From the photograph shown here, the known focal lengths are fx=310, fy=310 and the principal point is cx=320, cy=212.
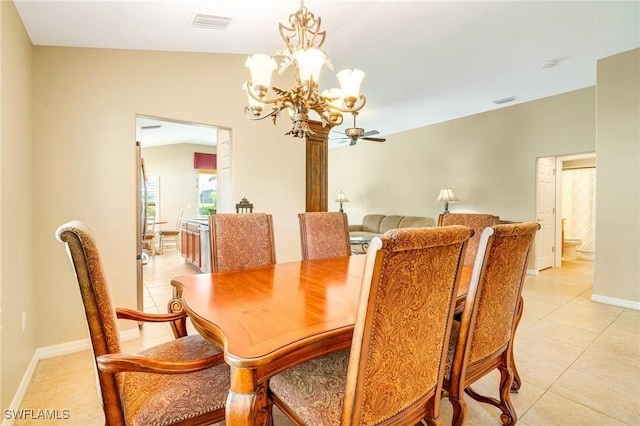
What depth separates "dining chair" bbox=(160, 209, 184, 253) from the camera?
748 centimetres

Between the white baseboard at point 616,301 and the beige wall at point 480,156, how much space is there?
1637mm

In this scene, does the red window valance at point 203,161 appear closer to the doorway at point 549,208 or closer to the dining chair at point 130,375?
the doorway at point 549,208

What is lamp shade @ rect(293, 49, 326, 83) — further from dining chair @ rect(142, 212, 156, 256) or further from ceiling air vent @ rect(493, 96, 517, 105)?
dining chair @ rect(142, 212, 156, 256)

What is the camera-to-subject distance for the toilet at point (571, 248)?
6.47m

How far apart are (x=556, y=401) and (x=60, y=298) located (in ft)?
11.7

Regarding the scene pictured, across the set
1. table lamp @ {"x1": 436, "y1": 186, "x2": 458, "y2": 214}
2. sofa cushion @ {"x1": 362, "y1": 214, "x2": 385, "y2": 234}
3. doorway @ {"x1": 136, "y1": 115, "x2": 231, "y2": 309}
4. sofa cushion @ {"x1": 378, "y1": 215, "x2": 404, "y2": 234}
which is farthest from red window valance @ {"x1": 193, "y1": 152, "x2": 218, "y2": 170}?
table lamp @ {"x1": 436, "y1": 186, "x2": 458, "y2": 214}

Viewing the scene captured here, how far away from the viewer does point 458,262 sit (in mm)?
1060

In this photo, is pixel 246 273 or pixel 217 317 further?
pixel 246 273

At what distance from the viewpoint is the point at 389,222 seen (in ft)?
22.1

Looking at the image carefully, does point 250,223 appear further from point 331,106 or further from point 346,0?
point 346,0

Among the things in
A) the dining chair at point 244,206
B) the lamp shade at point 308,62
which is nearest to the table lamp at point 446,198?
the dining chair at point 244,206

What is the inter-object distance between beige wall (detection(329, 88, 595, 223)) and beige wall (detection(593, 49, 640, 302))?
1.01 meters

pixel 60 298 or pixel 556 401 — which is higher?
pixel 60 298

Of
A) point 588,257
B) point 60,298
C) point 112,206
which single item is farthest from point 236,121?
point 588,257
